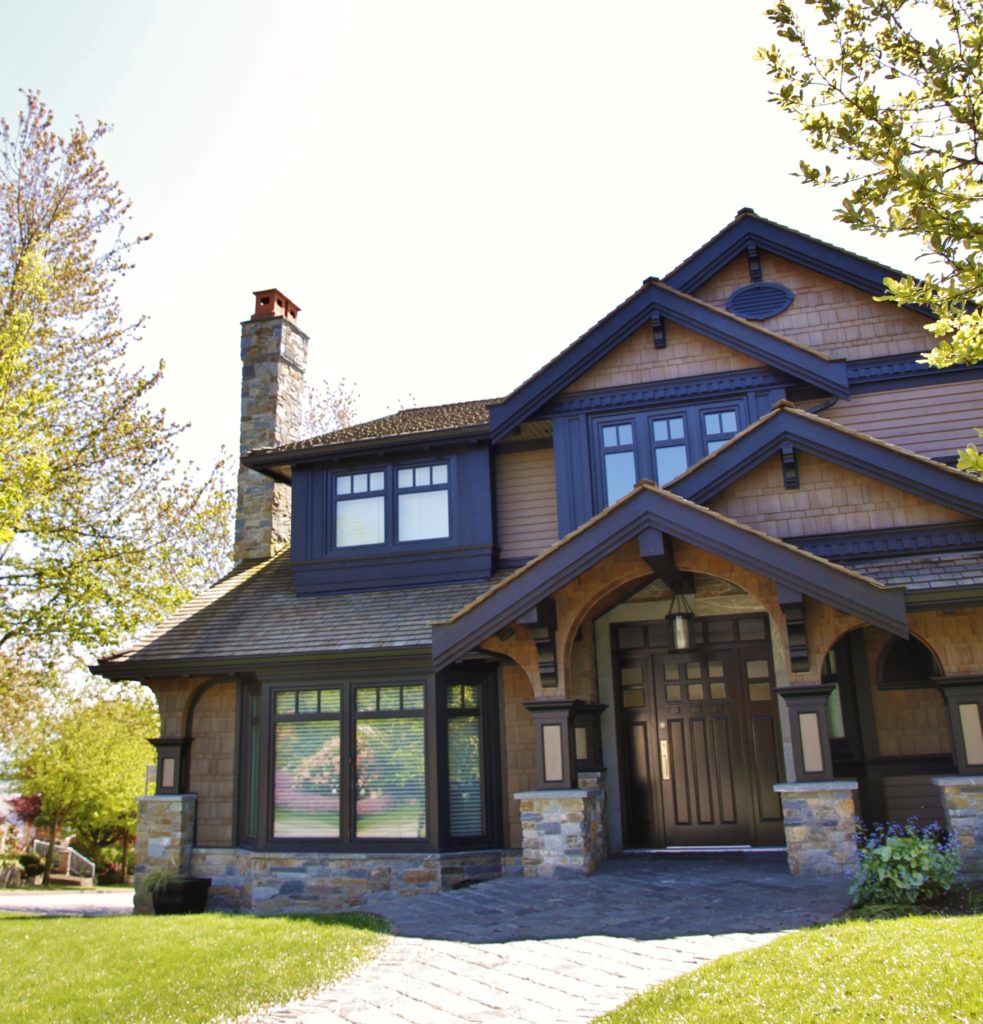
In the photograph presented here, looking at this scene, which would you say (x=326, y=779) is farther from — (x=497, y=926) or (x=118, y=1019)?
(x=118, y=1019)

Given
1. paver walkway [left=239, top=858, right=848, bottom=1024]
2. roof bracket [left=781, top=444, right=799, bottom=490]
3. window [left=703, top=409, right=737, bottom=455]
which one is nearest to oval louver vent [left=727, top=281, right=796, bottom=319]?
window [left=703, top=409, right=737, bottom=455]

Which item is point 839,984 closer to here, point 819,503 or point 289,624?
point 819,503

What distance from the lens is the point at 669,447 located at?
43.0 feet

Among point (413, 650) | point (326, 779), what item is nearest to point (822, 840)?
point (413, 650)

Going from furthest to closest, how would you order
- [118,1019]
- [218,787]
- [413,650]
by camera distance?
[218,787] < [413,650] < [118,1019]

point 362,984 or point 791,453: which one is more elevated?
point 791,453

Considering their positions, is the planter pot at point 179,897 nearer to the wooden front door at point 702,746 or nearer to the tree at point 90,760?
the wooden front door at point 702,746

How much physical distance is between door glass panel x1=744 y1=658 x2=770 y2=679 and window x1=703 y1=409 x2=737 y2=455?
110 inches

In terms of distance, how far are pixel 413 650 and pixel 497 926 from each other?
165 inches

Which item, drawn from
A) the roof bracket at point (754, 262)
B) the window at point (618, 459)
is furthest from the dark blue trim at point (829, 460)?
the roof bracket at point (754, 262)

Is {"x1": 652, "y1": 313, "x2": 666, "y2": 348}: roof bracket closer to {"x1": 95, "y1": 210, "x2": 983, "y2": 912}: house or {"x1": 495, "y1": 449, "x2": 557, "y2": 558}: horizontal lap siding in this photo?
{"x1": 95, "y1": 210, "x2": 983, "y2": 912}: house

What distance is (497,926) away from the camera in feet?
26.8

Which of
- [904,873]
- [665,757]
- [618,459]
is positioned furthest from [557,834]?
[618,459]

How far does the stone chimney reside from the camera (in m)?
16.2
